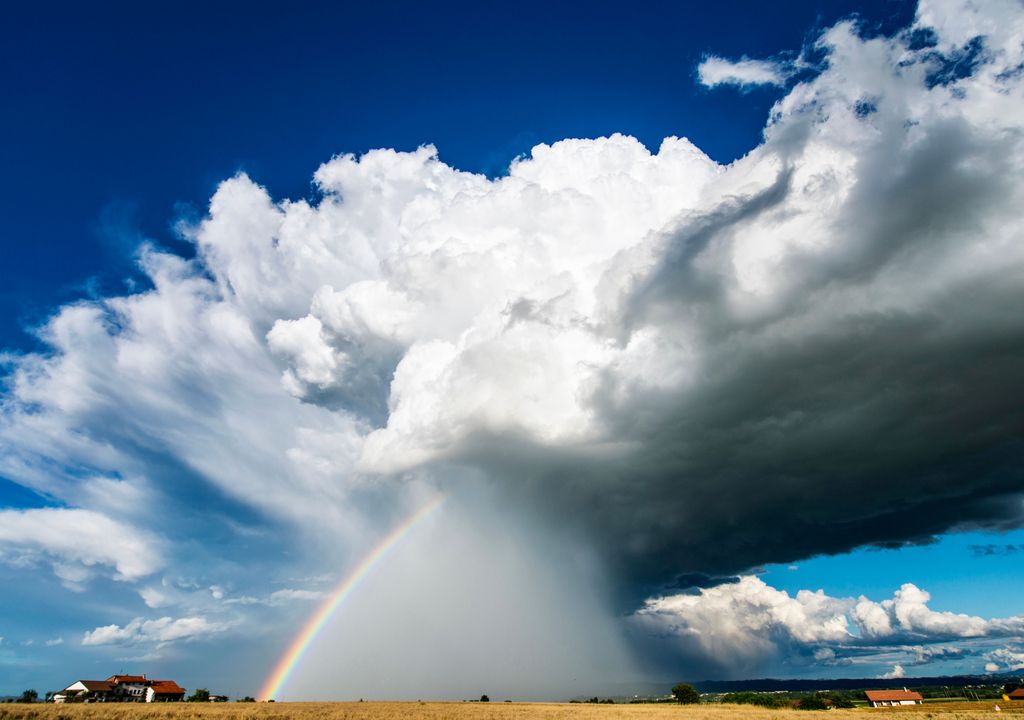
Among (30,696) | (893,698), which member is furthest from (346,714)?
(893,698)

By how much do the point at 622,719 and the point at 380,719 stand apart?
30334 mm

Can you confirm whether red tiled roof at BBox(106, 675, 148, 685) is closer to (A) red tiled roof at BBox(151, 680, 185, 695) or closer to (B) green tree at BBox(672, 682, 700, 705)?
(A) red tiled roof at BBox(151, 680, 185, 695)

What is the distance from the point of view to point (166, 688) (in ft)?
614

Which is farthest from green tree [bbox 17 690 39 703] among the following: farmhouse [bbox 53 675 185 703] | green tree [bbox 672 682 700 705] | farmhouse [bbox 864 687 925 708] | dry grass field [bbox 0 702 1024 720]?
farmhouse [bbox 864 687 925 708]

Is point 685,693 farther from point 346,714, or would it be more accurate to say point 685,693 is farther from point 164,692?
point 164,692

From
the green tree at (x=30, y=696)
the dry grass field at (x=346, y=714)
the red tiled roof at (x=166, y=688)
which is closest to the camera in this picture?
the dry grass field at (x=346, y=714)

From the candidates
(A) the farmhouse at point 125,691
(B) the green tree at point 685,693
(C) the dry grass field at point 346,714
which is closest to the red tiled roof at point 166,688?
(A) the farmhouse at point 125,691

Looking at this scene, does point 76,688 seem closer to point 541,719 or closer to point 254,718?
point 254,718

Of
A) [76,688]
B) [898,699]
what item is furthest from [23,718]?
[898,699]

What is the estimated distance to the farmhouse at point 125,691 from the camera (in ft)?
530

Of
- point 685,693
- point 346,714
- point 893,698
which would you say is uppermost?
point 346,714

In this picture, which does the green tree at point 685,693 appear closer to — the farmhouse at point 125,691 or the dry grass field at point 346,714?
the dry grass field at point 346,714

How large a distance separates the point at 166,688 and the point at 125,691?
1388 centimetres

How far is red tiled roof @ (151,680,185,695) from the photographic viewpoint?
180 meters
